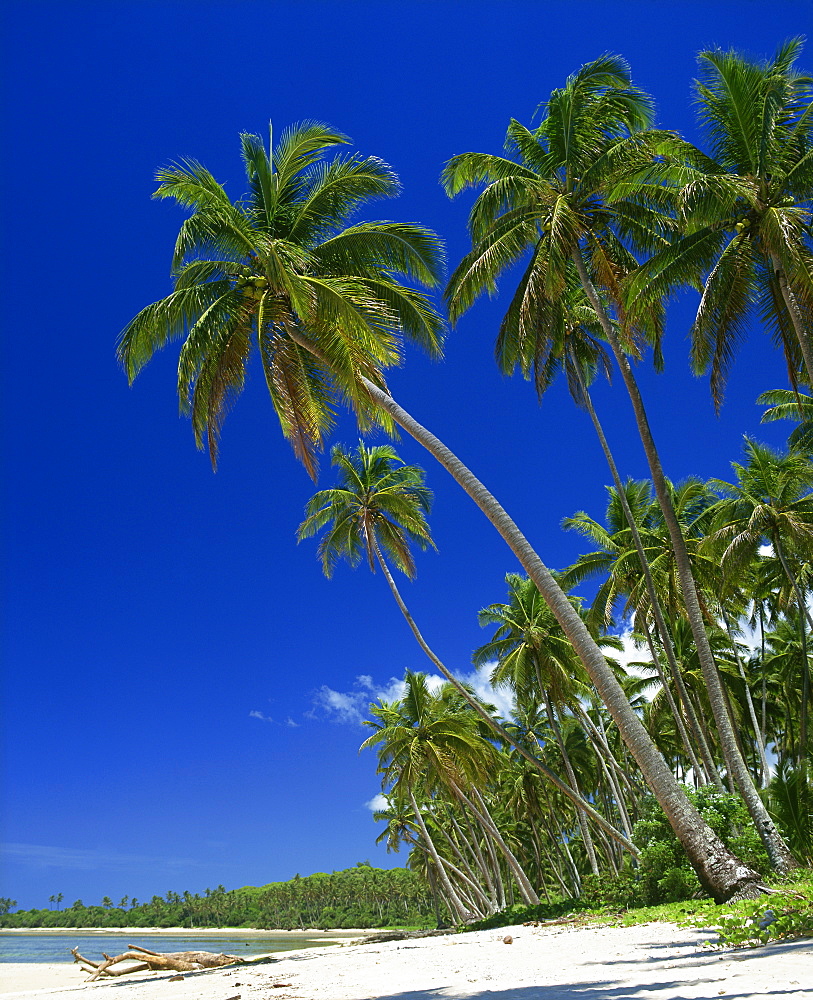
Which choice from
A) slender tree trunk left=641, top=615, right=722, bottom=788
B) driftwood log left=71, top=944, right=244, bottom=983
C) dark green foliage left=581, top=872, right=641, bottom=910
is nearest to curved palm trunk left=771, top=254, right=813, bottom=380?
slender tree trunk left=641, top=615, right=722, bottom=788

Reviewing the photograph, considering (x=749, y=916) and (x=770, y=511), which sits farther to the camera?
(x=770, y=511)

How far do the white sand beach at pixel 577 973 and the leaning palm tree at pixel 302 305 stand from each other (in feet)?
11.5

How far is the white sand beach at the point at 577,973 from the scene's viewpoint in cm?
439

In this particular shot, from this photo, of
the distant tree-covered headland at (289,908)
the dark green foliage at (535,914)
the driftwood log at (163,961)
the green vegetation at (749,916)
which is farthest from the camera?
the distant tree-covered headland at (289,908)

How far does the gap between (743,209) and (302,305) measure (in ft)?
24.2

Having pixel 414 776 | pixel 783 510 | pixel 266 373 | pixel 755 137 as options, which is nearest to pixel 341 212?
pixel 266 373

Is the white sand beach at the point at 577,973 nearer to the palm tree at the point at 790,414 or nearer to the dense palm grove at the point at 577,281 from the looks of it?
the dense palm grove at the point at 577,281

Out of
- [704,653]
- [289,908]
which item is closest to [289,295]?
[704,653]

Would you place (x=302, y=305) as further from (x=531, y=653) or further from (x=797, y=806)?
(x=531, y=653)

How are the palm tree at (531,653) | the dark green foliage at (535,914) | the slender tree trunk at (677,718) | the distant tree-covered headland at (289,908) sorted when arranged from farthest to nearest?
the distant tree-covered headland at (289,908) < the palm tree at (531,653) < the slender tree trunk at (677,718) < the dark green foliage at (535,914)

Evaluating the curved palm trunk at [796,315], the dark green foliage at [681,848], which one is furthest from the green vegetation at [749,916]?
the curved palm trunk at [796,315]

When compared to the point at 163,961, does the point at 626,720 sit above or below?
above

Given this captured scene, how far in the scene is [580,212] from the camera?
13.4 metres

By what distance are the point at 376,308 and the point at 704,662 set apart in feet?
26.9
